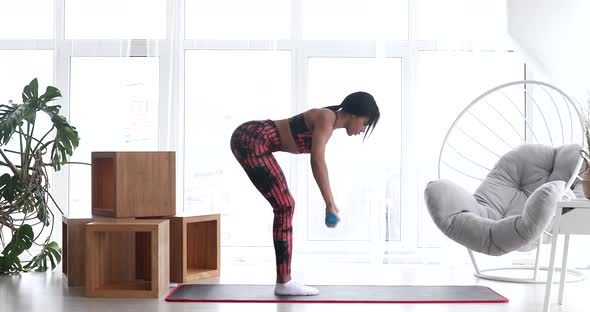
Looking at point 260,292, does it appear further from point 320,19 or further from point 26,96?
point 320,19

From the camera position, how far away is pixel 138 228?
3.46m

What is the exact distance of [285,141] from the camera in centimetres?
340

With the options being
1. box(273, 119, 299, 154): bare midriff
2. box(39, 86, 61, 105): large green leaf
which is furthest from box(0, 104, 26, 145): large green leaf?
box(273, 119, 299, 154): bare midriff

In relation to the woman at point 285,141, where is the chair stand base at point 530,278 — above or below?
below

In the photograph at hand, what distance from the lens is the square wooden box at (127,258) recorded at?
11.3ft

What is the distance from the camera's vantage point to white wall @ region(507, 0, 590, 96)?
15.4 feet

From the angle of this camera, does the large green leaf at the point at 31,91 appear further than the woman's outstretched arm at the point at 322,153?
Yes

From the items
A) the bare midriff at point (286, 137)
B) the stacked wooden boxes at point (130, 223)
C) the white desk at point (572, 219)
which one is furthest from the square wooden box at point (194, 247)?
the white desk at point (572, 219)

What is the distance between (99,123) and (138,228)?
68.0 inches

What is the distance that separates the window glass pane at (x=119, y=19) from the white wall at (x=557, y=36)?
7.84 feet

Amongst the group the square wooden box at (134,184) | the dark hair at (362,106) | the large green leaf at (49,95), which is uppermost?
the large green leaf at (49,95)

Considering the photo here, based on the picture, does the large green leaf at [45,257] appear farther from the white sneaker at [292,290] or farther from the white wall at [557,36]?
the white wall at [557,36]

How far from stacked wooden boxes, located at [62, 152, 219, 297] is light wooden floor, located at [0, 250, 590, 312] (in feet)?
0.52

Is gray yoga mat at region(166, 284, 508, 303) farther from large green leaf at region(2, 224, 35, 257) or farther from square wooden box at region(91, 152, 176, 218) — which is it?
large green leaf at region(2, 224, 35, 257)
